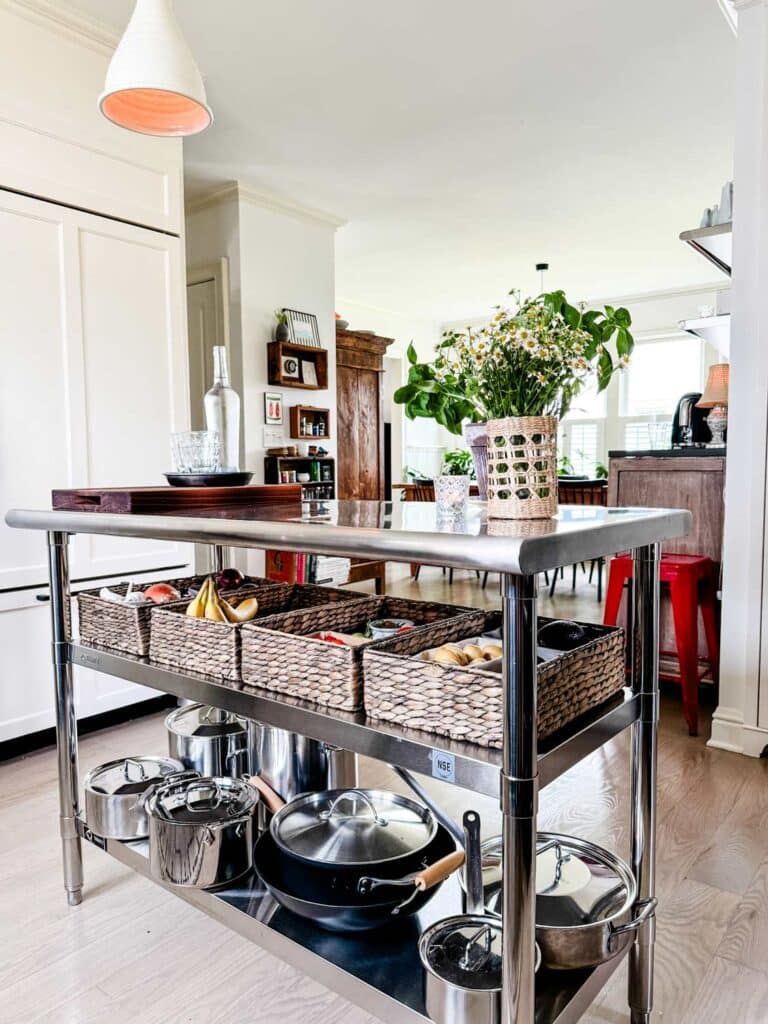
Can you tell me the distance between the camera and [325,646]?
1.16 metres

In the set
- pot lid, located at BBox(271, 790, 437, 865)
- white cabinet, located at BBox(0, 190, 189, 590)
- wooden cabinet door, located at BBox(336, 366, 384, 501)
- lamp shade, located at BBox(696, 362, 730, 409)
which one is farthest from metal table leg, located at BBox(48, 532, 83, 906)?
wooden cabinet door, located at BBox(336, 366, 384, 501)

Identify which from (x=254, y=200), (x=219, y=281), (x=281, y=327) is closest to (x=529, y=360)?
(x=281, y=327)

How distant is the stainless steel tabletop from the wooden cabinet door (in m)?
4.35

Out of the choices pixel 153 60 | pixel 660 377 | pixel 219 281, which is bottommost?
pixel 153 60

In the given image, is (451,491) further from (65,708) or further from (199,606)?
(65,708)

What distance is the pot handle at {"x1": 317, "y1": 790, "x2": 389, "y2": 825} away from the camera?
4.83ft

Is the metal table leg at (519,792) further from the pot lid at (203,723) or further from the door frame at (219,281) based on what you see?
the door frame at (219,281)

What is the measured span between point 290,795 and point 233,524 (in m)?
0.87

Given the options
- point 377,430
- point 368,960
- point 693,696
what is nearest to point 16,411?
point 368,960

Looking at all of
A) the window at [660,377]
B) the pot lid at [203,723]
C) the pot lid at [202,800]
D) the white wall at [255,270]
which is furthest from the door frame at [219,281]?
the window at [660,377]

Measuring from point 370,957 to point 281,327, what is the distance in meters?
4.16

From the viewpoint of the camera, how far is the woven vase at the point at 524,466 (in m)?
→ 1.09

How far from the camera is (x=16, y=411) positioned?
A: 2.61 m

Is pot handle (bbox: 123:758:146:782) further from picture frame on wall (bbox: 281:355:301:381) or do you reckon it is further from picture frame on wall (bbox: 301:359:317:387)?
picture frame on wall (bbox: 301:359:317:387)
